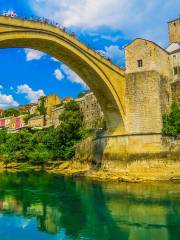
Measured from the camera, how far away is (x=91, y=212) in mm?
14711

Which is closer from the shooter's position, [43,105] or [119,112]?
[119,112]

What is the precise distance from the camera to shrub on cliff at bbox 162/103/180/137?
22641mm

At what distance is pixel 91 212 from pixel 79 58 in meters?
10.3

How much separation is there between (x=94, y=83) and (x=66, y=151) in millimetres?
10510

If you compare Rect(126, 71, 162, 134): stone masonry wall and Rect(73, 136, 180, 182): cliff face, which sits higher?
Rect(126, 71, 162, 134): stone masonry wall

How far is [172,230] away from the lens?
11.5 m

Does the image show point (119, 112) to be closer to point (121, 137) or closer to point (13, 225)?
point (121, 137)

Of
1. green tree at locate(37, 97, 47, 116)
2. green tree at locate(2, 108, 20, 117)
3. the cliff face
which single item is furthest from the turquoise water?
green tree at locate(2, 108, 20, 117)

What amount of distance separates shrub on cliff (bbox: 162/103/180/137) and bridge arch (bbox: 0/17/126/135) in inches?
115

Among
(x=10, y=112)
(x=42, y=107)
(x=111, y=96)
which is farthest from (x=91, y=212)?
(x=10, y=112)

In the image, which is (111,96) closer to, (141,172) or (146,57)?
(146,57)

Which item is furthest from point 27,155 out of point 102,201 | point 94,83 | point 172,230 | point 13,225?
point 172,230

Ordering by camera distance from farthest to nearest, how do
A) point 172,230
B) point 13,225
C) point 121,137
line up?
point 121,137 < point 13,225 < point 172,230

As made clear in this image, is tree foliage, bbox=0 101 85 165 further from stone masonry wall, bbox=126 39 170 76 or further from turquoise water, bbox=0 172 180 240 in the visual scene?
turquoise water, bbox=0 172 180 240
